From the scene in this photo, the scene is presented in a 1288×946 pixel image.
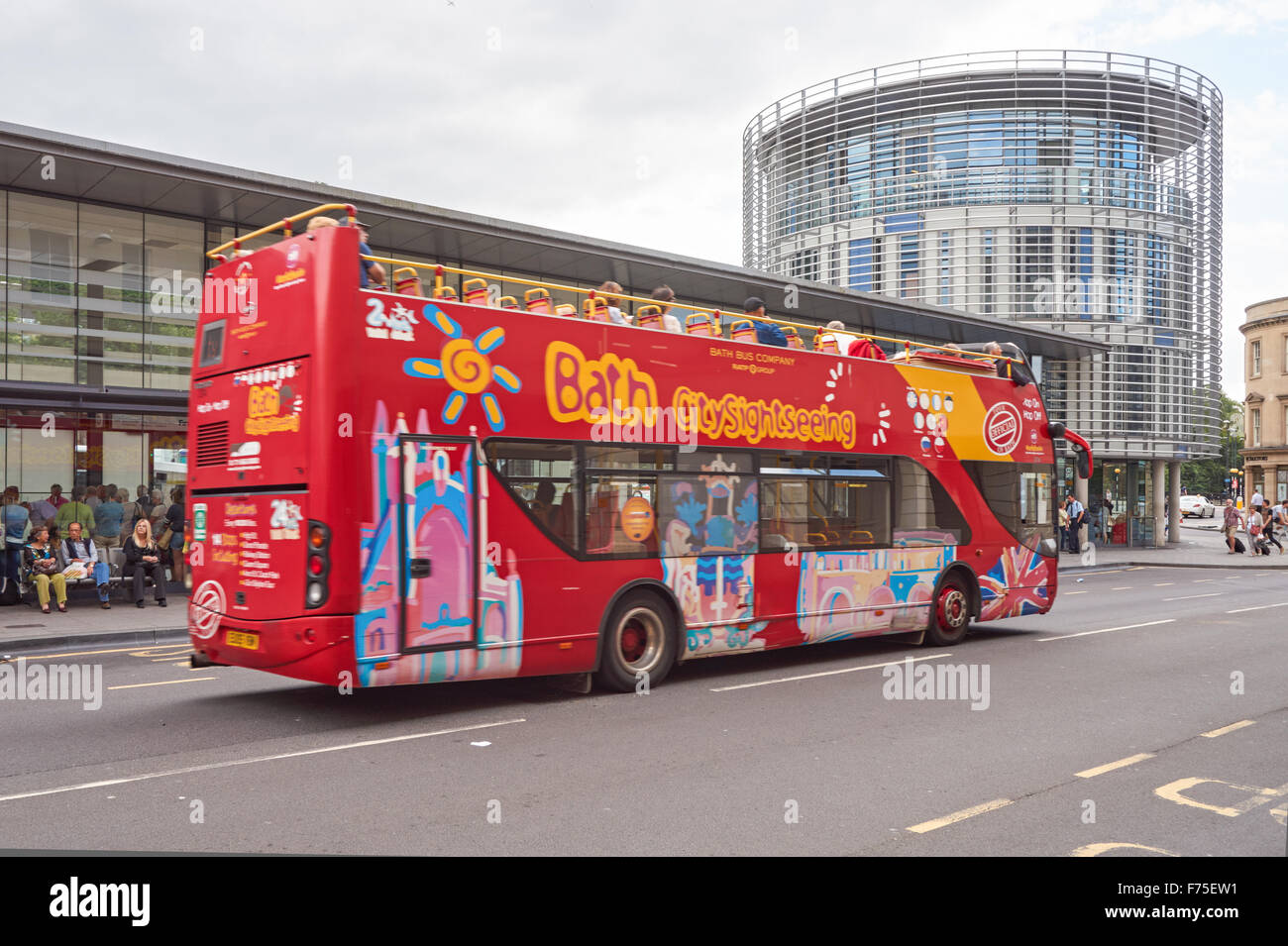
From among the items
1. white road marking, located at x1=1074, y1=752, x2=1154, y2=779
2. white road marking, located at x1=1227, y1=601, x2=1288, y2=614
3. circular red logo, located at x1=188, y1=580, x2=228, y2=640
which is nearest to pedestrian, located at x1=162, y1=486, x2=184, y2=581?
circular red logo, located at x1=188, y1=580, x2=228, y2=640

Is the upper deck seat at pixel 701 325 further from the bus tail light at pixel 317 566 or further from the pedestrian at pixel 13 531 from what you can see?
the pedestrian at pixel 13 531

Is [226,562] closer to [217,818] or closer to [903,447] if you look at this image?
[217,818]

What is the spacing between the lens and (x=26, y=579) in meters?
16.2

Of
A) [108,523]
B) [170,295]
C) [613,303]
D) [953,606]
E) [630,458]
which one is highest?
[170,295]

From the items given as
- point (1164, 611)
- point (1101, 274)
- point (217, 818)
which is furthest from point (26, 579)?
point (1101, 274)

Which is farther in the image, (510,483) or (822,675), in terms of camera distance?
(822,675)

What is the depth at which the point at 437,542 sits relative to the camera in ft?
26.5

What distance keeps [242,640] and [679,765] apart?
11.7 ft

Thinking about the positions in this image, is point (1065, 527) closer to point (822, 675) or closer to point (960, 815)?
point (822, 675)

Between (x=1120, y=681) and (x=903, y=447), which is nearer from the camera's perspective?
(x=1120, y=681)

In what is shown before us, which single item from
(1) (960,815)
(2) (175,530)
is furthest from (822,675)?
(2) (175,530)

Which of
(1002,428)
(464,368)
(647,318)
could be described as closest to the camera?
(464,368)

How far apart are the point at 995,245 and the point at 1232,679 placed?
27868 mm

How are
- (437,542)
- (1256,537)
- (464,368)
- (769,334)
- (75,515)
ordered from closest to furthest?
1. (437,542)
2. (464,368)
3. (769,334)
4. (75,515)
5. (1256,537)
